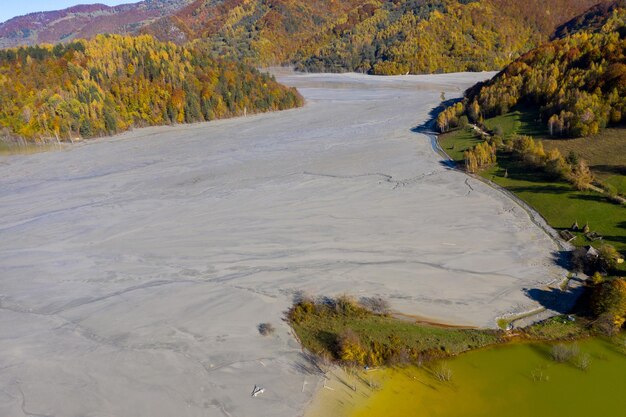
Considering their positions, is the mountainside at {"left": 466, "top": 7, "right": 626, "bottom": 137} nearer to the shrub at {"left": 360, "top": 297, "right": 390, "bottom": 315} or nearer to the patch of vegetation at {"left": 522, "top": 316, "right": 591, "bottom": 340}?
the patch of vegetation at {"left": 522, "top": 316, "right": 591, "bottom": 340}

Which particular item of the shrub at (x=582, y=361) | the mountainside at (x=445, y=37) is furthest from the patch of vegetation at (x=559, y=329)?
the mountainside at (x=445, y=37)

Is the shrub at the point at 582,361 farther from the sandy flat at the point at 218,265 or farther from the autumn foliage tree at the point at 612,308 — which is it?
the sandy flat at the point at 218,265

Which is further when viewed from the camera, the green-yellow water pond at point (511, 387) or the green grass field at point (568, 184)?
the green grass field at point (568, 184)

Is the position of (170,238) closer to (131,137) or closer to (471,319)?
(471,319)

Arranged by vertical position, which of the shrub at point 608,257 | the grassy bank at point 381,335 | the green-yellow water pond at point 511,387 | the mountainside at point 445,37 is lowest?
the green-yellow water pond at point 511,387

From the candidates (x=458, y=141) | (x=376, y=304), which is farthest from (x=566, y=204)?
(x=458, y=141)

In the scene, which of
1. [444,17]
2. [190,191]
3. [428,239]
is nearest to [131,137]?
[190,191]

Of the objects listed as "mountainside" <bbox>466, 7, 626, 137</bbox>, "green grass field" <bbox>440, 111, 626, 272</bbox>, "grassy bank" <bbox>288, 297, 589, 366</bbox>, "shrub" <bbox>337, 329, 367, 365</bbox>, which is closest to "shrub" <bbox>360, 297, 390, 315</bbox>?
"grassy bank" <bbox>288, 297, 589, 366</bbox>
